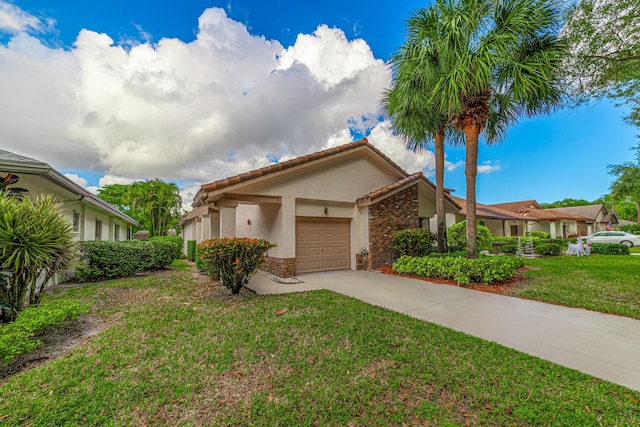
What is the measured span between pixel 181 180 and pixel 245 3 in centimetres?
2675

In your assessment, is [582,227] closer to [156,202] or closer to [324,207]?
[324,207]

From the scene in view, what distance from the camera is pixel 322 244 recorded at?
10.9 meters

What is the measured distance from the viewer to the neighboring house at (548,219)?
29031 millimetres

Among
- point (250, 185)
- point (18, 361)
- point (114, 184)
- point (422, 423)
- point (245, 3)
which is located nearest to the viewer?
point (422, 423)

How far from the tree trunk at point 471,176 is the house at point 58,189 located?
10940 mm

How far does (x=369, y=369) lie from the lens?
10.6 ft

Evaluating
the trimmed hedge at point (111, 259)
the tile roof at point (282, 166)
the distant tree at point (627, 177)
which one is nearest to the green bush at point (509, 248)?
the distant tree at point (627, 177)

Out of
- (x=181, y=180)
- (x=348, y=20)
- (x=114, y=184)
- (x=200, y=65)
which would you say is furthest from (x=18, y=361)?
(x=114, y=184)

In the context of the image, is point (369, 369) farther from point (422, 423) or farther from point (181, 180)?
point (181, 180)

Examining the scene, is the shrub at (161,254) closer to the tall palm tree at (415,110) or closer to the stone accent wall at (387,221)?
the stone accent wall at (387,221)

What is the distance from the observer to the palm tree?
299 inches

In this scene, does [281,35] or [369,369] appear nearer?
[369,369]

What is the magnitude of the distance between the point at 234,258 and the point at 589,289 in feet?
31.8

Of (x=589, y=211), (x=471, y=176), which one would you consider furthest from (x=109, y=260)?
(x=589, y=211)
